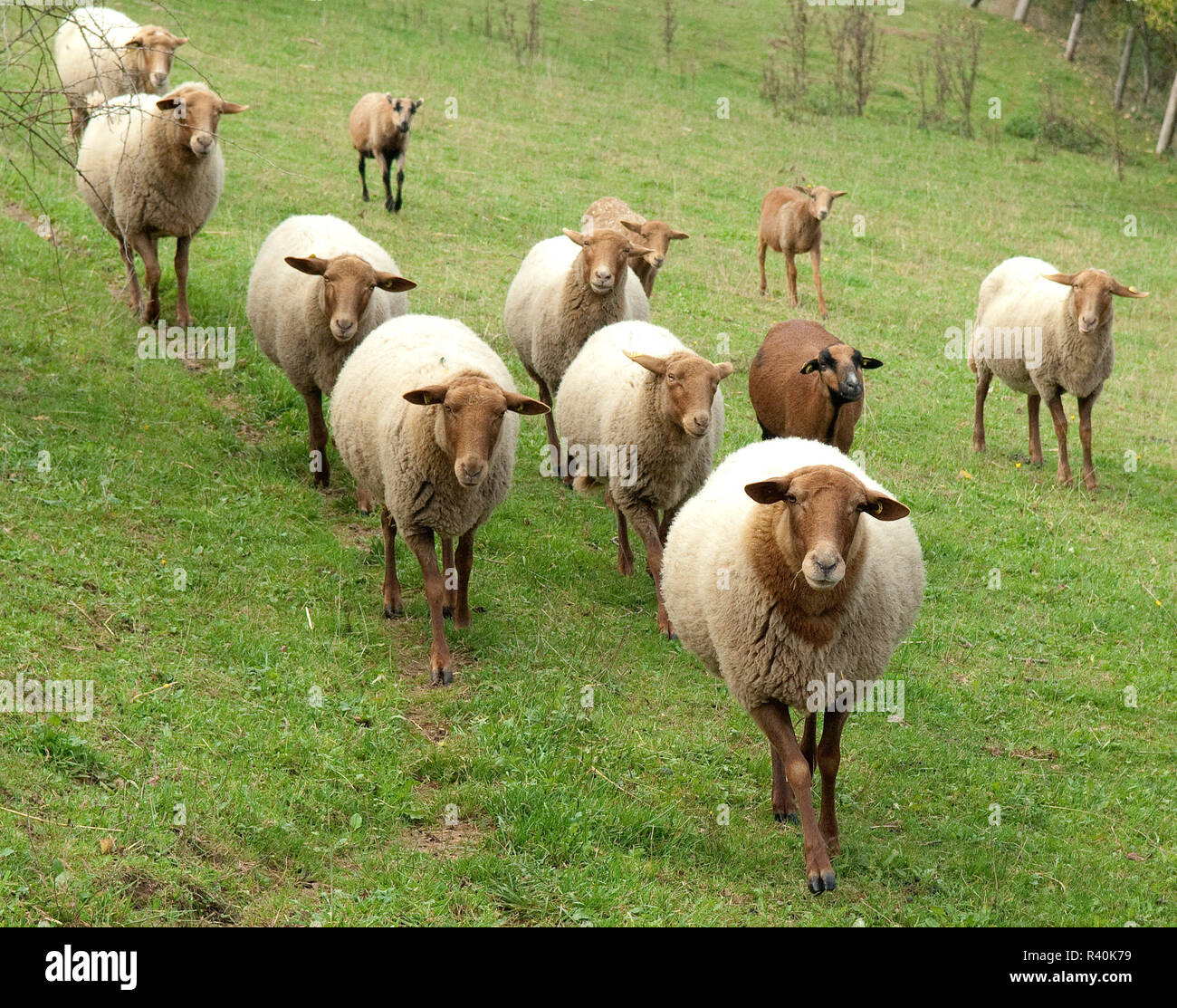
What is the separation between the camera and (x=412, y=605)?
823 centimetres

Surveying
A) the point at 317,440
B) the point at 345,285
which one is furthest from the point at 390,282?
the point at 317,440

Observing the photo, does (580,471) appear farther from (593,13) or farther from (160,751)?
(593,13)

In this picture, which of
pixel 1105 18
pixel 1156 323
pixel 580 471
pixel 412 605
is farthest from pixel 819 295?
pixel 1105 18

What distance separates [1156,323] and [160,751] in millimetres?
18504

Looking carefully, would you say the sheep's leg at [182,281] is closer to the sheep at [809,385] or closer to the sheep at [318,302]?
the sheep at [318,302]

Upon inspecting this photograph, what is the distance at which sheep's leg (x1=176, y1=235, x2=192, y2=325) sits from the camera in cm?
1124

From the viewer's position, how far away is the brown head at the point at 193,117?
10711 mm

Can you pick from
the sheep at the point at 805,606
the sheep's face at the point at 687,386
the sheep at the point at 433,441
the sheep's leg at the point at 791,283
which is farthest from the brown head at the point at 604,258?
the sheep's leg at the point at 791,283

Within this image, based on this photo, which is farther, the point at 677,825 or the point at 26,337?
the point at 26,337

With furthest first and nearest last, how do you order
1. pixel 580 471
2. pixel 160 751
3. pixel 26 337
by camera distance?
pixel 26 337, pixel 580 471, pixel 160 751

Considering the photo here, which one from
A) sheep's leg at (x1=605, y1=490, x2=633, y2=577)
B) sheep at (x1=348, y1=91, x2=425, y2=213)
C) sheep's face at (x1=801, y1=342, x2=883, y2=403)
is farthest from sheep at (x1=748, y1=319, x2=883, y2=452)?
sheep at (x1=348, y1=91, x2=425, y2=213)

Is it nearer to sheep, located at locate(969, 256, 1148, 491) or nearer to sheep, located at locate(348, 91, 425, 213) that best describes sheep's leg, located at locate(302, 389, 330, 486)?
sheep, located at locate(969, 256, 1148, 491)

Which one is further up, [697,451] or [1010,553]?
[697,451]
